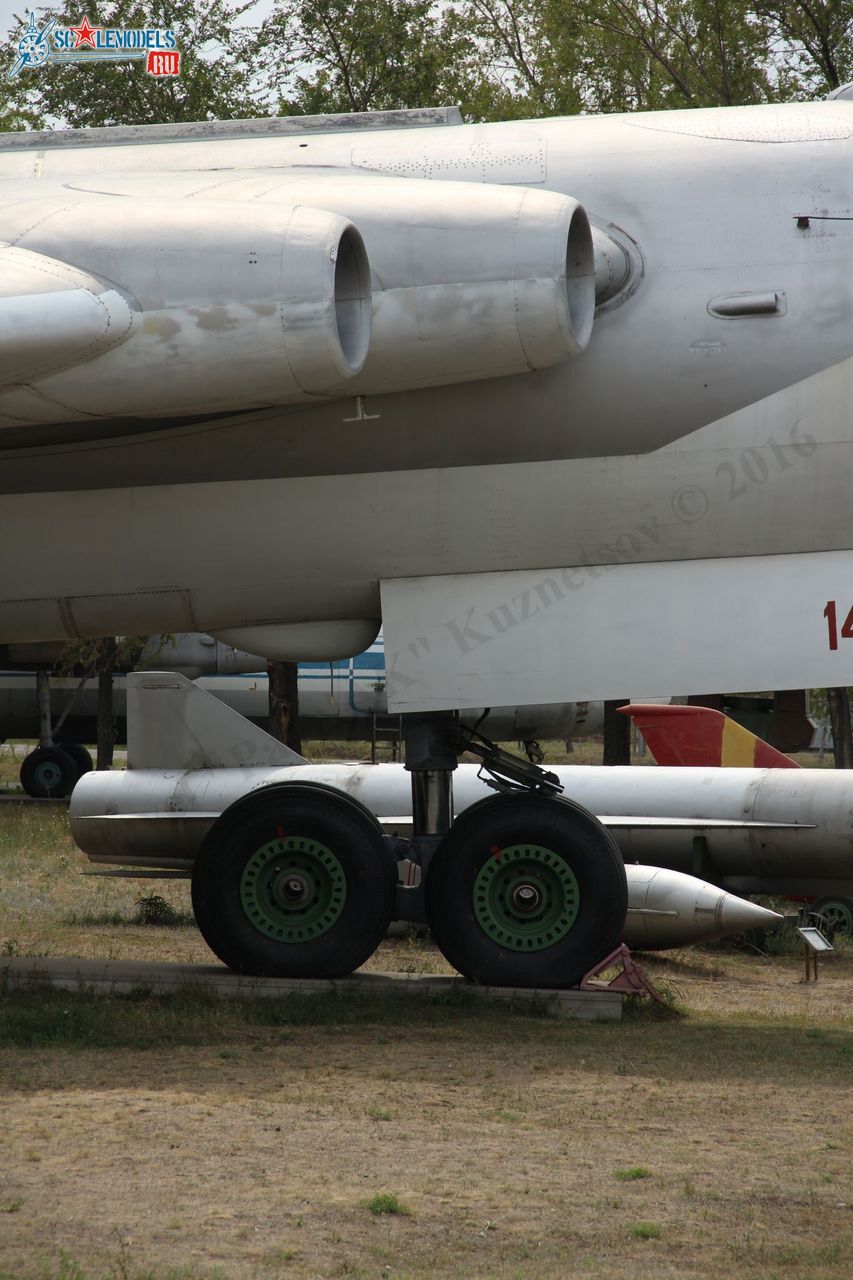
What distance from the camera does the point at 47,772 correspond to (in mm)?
25938

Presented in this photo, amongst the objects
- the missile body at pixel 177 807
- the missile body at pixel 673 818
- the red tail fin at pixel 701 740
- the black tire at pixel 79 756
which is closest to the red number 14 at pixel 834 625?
the missile body at pixel 177 807

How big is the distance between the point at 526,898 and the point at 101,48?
17.7 metres

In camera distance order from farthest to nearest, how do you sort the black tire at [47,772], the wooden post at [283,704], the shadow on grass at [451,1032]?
1. the black tire at [47,772]
2. the wooden post at [283,704]
3. the shadow on grass at [451,1032]

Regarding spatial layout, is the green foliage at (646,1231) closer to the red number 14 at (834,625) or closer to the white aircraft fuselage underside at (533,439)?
the white aircraft fuselage underside at (533,439)

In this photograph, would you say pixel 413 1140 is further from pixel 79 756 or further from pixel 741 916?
pixel 79 756

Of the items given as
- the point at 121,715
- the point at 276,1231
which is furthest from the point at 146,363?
the point at 121,715

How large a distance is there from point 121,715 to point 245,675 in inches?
131

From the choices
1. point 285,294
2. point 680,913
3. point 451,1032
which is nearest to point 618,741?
point 680,913

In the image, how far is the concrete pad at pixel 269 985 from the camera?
8.07 meters

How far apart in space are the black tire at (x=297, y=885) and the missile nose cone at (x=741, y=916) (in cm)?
403

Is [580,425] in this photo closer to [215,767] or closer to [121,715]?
[215,767]

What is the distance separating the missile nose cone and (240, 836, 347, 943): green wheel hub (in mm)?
4278

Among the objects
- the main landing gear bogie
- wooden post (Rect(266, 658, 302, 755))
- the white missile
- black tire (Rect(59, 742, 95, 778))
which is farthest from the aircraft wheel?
black tire (Rect(59, 742, 95, 778))

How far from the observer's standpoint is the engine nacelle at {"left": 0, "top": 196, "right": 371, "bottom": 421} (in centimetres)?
664
